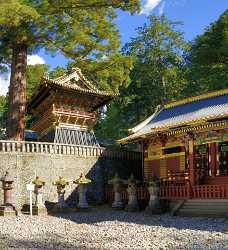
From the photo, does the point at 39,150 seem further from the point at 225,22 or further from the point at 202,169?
the point at 225,22

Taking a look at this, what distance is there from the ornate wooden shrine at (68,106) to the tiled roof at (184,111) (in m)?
4.85

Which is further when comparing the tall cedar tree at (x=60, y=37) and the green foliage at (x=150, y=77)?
the green foliage at (x=150, y=77)

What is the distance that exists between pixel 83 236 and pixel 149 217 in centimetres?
634

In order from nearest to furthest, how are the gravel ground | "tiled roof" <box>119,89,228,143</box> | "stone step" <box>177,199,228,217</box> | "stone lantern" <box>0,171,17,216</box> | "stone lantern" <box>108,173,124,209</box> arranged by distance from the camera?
the gravel ground, "stone step" <box>177,199,228,217</box>, "stone lantern" <box>0,171,17,216</box>, "tiled roof" <box>119,89,228,143</box>, "stone lantern" <box>108,173,124,209</box>

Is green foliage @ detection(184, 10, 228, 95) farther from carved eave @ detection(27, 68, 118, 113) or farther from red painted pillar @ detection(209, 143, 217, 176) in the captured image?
red painted pillar @ detection(209, 143, 217, 176)

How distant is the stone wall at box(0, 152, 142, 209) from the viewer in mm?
22634

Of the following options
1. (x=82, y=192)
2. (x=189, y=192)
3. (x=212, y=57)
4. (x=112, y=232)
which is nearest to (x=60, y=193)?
(x=82, y=192)

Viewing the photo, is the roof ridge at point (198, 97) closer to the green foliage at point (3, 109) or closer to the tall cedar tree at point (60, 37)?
the tall cedar tree at point (60, 37)

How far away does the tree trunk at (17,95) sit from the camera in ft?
87.6

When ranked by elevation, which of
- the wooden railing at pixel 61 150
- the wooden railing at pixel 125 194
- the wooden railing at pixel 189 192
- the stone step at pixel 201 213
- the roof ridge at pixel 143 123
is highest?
the roof ridge at pixel 143 123

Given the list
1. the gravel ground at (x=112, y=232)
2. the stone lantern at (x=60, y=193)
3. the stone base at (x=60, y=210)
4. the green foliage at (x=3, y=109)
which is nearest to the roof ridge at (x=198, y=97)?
the gravel ground at (x=112, y=232)

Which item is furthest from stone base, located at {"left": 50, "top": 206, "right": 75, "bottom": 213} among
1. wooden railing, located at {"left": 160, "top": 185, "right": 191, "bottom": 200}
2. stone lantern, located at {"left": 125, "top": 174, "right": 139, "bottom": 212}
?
wooden railing, located at {"left": 160, "top": 185, "right": 191, "bottom": 200}

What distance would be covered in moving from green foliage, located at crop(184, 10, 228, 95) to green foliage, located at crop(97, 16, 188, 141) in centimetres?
446

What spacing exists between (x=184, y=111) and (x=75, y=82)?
8.40 metres
